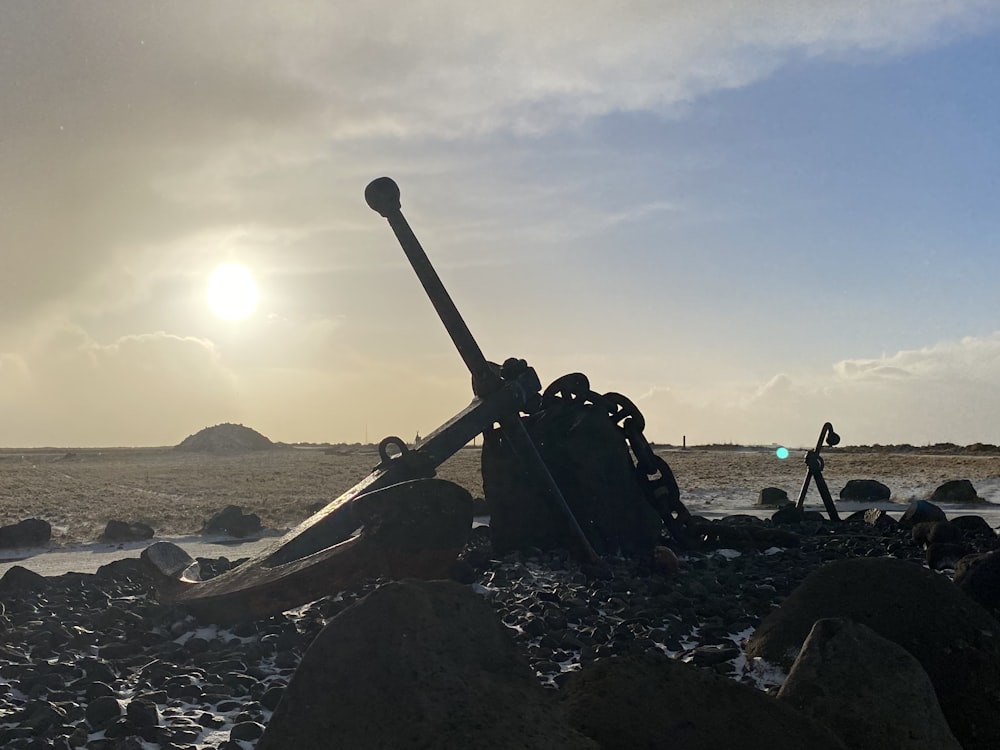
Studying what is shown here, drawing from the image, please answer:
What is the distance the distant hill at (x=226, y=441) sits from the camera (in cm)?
5247

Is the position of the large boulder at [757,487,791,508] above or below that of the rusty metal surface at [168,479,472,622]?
below

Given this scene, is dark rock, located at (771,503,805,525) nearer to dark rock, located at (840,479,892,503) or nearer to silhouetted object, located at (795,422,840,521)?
silhouetted object, located at (795,422,840,521)

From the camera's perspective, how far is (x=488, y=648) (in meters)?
3.22

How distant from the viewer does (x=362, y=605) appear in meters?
3.17

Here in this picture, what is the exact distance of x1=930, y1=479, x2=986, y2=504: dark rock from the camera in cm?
1508

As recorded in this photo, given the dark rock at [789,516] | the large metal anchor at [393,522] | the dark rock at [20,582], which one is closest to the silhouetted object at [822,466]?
the dark rock at [789,516]

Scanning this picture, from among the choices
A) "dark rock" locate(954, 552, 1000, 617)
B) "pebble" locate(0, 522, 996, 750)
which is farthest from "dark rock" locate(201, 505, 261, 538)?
"dark rock" locate(954, 552, 1000, 617)

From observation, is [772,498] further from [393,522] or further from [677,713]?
[677,713]

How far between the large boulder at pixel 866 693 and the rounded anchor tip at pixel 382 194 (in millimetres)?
4239

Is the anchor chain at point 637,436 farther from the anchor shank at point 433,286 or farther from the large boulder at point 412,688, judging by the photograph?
the large boulder at point 412,688

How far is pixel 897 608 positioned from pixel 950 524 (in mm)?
4541

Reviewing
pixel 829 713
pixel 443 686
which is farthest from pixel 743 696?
pixel 443 686

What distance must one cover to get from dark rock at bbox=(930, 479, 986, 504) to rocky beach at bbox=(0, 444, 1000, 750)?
7639 mm

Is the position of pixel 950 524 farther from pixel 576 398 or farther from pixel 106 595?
pixel 106 595
